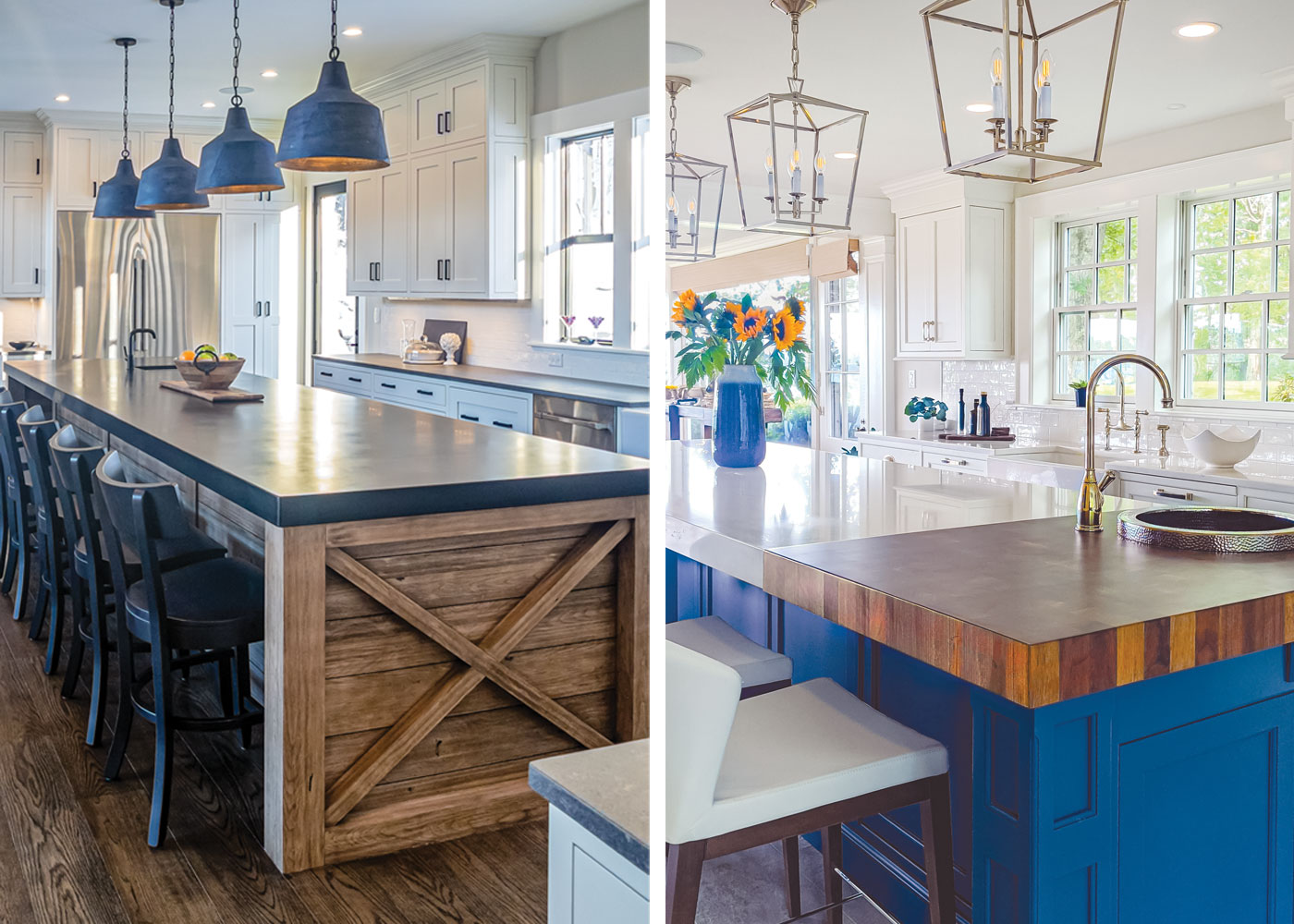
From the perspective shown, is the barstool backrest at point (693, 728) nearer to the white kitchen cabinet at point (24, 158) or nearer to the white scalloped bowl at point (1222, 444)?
the white scalloped bowl at point (1222, 444)

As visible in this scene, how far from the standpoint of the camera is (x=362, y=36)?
5.57m

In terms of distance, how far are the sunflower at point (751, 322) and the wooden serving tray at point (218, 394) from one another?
3.27 m

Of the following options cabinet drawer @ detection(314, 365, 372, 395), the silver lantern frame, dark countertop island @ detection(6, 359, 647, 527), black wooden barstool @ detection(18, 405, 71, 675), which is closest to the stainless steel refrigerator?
cabinet drawer @ detection(314, 365, 372, 395)

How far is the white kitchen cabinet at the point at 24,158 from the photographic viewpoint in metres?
6.16

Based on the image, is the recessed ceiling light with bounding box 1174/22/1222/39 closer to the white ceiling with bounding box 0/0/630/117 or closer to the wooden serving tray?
the wooden serving tray

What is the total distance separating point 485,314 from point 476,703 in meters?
4.25

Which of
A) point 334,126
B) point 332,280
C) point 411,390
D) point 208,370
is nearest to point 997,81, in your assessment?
point 334,126

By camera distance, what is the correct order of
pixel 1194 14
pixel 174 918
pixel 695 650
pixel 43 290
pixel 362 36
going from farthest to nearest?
pixel 43 290 → pixel 362 36 → pixel 174 918 → pixel 695 650 → pixel 1194 14

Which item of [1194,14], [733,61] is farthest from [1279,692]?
[733,61]

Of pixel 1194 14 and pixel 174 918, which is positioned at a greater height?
pixel 1194 14

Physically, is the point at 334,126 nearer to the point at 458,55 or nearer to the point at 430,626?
the point at 430,626

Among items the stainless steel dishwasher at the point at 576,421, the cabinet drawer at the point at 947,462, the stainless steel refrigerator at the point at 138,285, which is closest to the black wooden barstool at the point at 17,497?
the stainless steel refrigerator at the point at 138,285

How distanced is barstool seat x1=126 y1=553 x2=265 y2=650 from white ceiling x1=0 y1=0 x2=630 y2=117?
3560mm

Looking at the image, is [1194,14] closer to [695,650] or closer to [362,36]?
[695,650]
